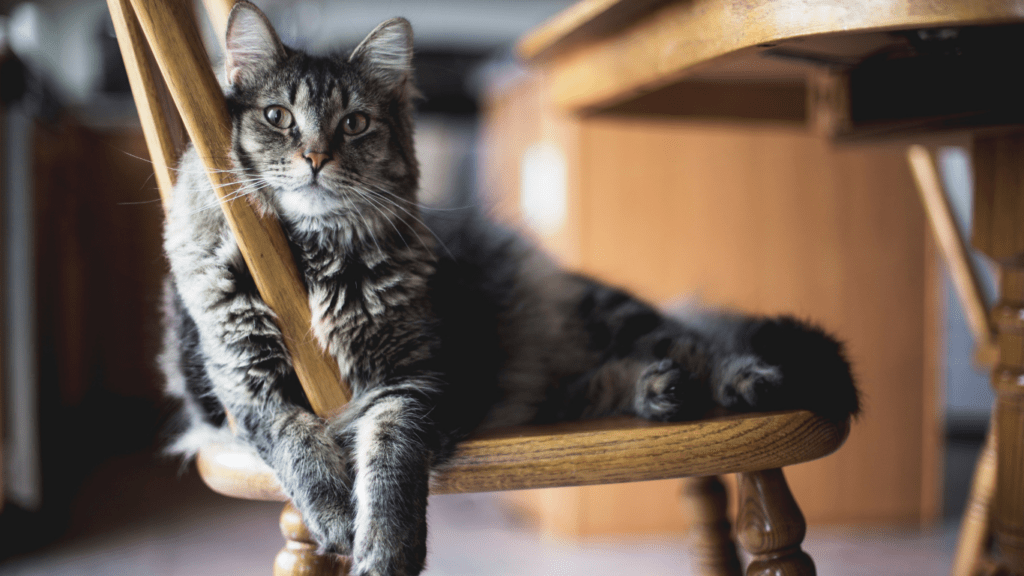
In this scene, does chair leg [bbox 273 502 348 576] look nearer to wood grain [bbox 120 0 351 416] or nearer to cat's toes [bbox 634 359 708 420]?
wood grain [bbox 120 0 351 416]

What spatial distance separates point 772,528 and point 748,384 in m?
0.14

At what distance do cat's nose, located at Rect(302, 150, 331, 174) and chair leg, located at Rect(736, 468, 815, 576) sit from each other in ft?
1.78

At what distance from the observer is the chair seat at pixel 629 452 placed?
677 millimetres

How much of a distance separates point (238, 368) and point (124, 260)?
8.86 feet

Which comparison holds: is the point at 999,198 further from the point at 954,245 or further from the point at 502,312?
the point at 502,312

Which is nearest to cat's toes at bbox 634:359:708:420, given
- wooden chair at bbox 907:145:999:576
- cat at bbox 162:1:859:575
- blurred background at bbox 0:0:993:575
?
cat at bbox 162:1:859:575

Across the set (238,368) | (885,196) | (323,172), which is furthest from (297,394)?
(885,196)

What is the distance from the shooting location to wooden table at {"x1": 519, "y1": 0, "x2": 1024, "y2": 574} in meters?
0.70

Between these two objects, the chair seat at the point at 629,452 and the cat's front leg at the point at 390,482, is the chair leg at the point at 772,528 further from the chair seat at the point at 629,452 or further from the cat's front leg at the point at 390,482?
the cat's front leg at the point at 390,482

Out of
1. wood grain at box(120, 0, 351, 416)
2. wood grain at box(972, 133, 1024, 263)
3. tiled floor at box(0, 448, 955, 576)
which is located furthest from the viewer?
tiled floor at box(0, 448, 955, 576)

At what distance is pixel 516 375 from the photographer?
0.84 m

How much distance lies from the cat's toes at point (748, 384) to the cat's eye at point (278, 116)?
1.76 ft

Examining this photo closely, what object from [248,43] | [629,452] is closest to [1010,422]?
[629,452]

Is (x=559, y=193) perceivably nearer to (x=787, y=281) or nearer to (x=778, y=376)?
(x=787, y=281)
